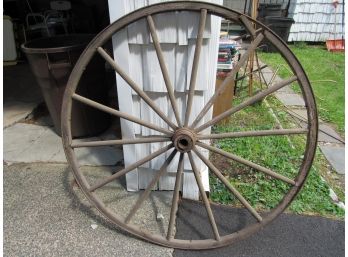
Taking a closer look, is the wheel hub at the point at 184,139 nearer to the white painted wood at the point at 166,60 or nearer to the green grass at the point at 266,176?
the white painted wood at the point at 166,60

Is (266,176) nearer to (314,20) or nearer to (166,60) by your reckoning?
(166,60)

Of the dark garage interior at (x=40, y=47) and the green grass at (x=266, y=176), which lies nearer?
the green grass at (x=266, y=176)

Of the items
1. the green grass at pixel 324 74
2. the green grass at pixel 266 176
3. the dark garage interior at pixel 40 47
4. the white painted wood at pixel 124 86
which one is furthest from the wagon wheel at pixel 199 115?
the green grass at pixel 324 74

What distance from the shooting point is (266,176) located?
2514 mm

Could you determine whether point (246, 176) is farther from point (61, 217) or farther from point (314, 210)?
point (61, 217)

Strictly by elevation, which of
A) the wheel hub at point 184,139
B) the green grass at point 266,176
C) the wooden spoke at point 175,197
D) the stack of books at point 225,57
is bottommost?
the green grass at point 266,176

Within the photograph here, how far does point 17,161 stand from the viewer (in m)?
2.79

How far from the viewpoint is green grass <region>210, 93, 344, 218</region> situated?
2242 millimetres

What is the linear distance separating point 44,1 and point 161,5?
5859mm

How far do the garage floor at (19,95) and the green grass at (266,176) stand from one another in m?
2.26

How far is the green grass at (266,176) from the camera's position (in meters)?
2.24

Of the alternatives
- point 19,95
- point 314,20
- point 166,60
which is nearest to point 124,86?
point 166,60

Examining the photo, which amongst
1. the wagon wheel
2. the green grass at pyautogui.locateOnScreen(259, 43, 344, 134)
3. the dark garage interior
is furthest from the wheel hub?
the green grass at pyautogui.locateOnScreen(259, 43, 344, 134)

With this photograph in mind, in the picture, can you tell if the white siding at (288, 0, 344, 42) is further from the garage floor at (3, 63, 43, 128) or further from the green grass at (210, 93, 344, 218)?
the garage floor at (3, 63, 43, 128)
